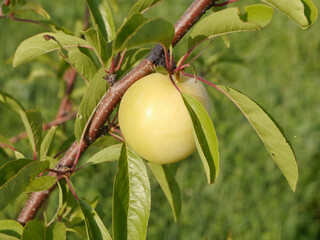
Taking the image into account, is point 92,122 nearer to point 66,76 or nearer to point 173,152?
point 173,152

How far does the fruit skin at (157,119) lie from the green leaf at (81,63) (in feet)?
0.51

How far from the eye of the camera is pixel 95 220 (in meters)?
0.81

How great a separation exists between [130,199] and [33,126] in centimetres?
26

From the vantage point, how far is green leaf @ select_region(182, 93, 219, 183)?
71 centimetres

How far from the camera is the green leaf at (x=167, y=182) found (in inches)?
38.6

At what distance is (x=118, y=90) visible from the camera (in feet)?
2.69

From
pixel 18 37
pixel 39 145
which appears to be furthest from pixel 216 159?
pixel 18 37

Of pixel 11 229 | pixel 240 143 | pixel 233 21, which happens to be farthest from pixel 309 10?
pixel 240 143

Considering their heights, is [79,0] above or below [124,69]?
below

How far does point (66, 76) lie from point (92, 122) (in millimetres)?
979

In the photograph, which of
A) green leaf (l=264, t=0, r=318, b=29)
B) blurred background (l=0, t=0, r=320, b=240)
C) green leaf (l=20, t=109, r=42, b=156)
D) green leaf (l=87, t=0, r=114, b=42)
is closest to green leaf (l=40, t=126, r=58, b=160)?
green leaf (l=20, t=109, r=42, b=156)

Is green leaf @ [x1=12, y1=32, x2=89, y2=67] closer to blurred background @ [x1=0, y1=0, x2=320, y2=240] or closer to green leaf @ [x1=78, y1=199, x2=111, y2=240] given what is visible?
green leaf @ [x1=78, y1=199, x2=111, y2=240]

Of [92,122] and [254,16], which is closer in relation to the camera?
[254,16]

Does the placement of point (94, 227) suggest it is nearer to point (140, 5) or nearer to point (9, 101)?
point (140, 5)
